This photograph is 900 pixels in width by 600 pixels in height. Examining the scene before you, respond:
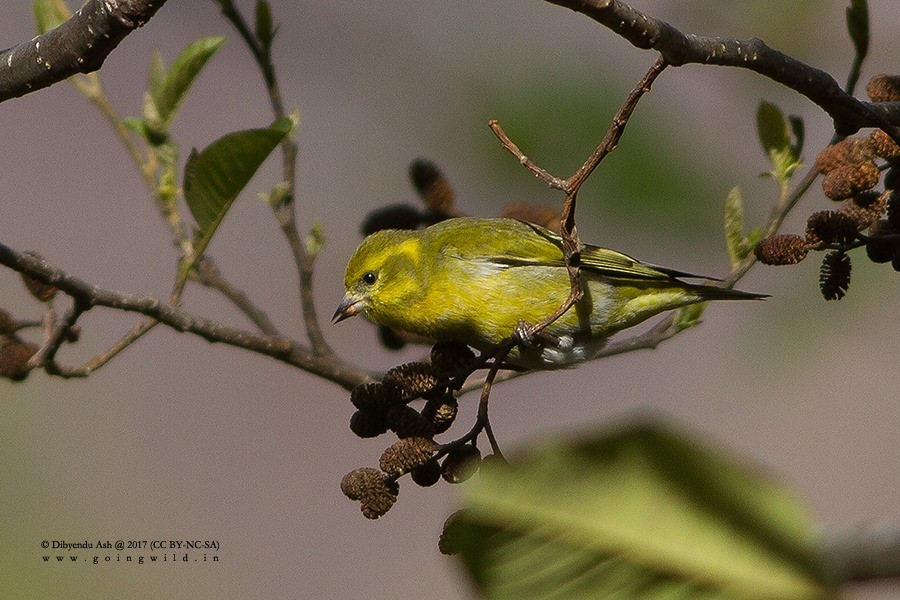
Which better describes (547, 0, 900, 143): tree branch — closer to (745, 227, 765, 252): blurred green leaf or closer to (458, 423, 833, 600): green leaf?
(745, 227, 765, 252): blurred green leaf

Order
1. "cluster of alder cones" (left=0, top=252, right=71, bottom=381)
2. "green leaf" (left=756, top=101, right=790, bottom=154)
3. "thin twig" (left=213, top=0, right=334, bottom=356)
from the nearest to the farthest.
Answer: "cluster of alder cones" (left=0, top=252, right=71, bottom=381), "green leaf" (left=756, top=101, right=790, bottom=154), "thin twig" (left=213, top=0, right=334, bottom=356)

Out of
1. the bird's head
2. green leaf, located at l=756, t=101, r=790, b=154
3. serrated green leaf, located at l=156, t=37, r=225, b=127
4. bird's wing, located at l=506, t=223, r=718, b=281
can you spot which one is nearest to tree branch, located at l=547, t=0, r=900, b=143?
green leaf, located at l=756, t=101, r=790, b=154

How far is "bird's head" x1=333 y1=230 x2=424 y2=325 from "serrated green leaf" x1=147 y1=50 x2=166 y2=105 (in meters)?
0.93

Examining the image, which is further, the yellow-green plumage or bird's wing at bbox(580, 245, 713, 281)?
bird's wing at bbox(580, 245, 713, 281)

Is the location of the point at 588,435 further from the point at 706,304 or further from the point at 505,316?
the point at 505,316

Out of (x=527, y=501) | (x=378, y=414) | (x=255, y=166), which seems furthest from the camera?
(x=255, y=166)

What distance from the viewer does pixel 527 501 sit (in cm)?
34

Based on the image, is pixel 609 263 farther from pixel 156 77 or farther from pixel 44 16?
pixel 44 16

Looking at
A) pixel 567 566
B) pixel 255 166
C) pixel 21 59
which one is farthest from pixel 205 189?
pixel 567 566

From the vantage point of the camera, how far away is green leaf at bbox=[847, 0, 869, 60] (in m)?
1.87

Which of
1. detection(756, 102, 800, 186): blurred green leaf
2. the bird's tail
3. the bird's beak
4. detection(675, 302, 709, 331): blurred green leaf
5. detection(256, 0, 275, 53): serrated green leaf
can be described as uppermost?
detection(256, 0, 275, 53): serrated green leaf

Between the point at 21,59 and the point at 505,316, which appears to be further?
the point at 505,316

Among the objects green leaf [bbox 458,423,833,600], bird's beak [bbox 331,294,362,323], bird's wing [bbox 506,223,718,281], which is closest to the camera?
green leaf [bbox 458,423,833,600]

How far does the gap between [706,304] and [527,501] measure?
86.8 inches
